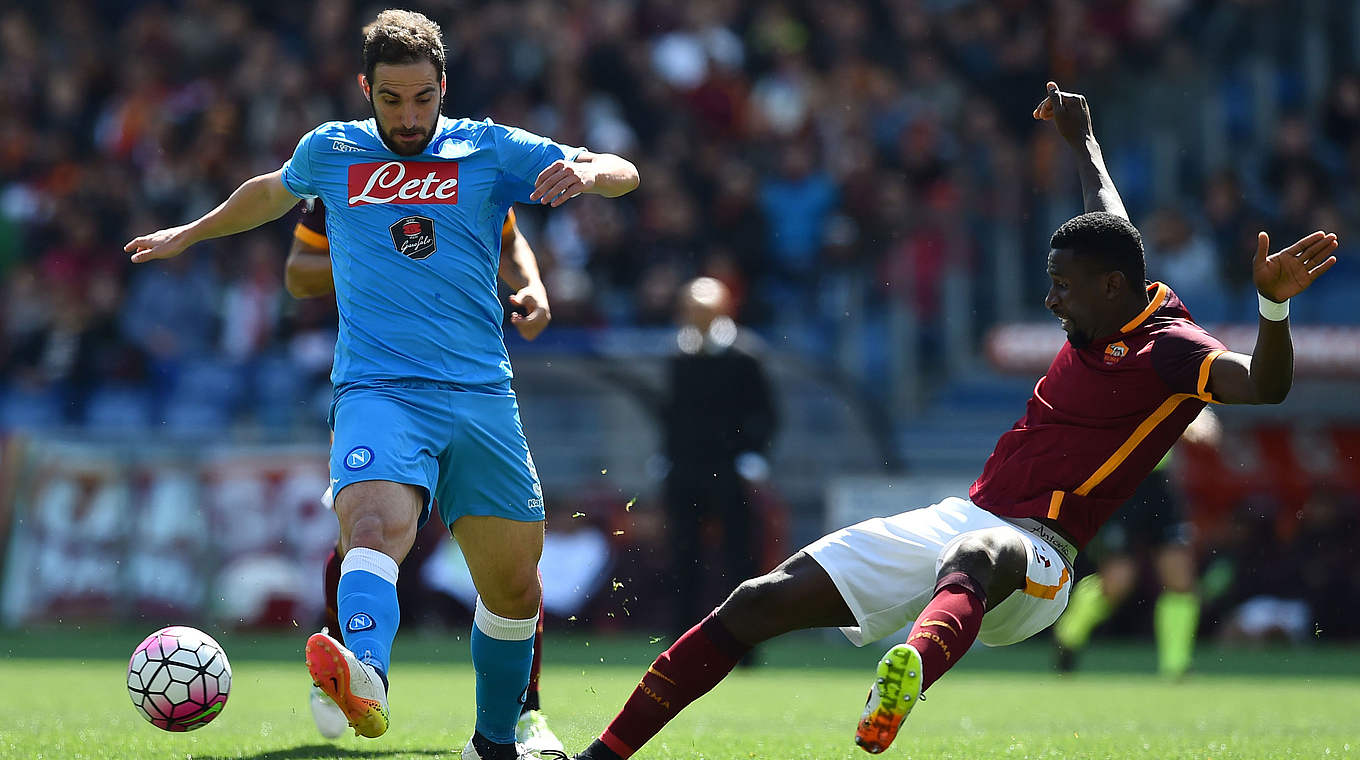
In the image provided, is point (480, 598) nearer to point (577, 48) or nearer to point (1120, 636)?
point (1120, 636)

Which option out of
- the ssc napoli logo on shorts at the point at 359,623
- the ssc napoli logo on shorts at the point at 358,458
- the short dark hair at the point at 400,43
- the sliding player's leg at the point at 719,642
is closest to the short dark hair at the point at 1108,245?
the sliding player's leg at the point at 719,642

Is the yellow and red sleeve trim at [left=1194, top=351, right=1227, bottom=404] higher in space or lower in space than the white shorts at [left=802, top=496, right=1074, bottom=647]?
higher

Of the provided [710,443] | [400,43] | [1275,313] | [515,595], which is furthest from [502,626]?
[710,443]

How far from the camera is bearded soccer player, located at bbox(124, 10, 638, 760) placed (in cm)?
495

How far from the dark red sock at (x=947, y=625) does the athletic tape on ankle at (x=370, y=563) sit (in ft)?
5.05

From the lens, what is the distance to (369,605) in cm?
460

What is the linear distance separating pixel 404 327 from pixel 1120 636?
9251 mm

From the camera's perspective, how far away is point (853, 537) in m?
4.94

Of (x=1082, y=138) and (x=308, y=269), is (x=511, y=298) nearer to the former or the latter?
(x=308, y=269)

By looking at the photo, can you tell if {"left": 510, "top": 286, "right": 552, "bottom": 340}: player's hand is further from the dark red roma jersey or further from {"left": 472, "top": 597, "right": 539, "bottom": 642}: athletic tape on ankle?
the dark red roma jersey

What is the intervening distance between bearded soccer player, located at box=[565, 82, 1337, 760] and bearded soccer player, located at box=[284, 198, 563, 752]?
80cm

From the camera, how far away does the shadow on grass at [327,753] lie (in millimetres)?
5688

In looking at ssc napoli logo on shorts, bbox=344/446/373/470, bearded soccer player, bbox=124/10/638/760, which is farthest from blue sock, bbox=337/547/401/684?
ssc napoli logo on shorts, bbox=344/446/373/470

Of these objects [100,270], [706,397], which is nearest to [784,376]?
[706,397]
